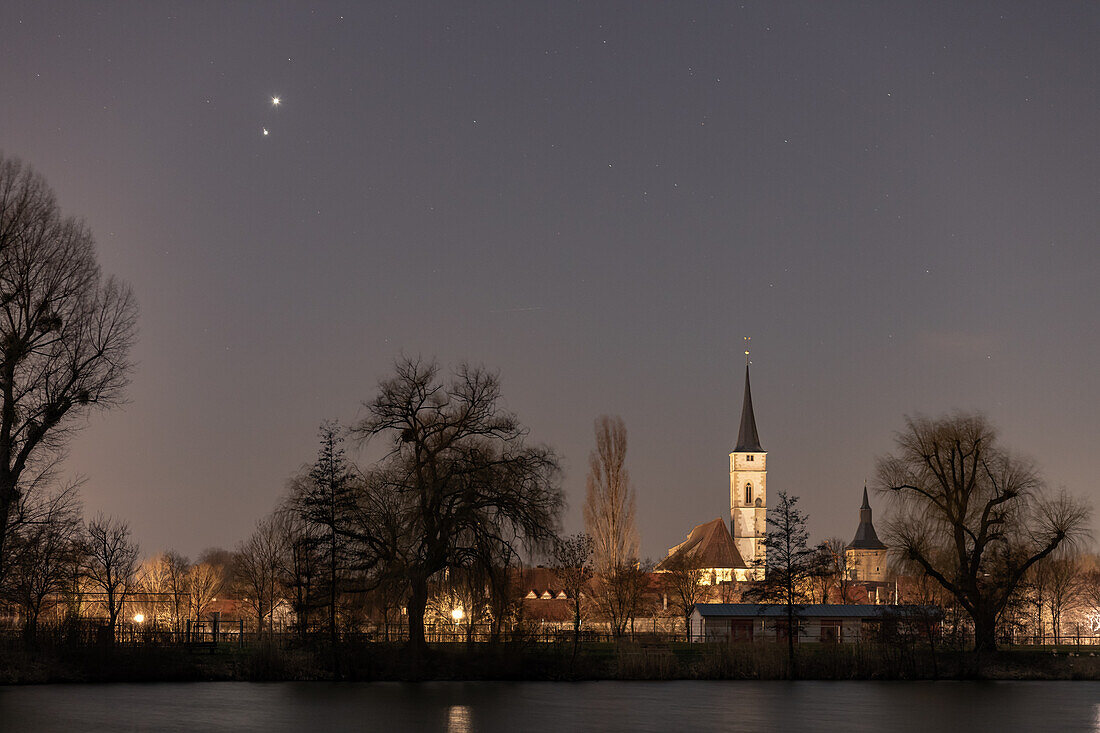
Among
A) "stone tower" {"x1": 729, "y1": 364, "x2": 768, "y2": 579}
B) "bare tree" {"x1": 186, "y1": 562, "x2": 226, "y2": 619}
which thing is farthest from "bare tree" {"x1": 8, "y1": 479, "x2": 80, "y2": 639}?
"stone tower" {"x1": 729, "y1": 364, "x2": 768, "y2": 579}

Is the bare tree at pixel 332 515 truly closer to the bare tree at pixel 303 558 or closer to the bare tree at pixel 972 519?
the bare tree at pixel 303 558

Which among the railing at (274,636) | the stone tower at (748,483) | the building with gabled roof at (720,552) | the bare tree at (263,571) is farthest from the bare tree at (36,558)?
the stone tower at (748,483)

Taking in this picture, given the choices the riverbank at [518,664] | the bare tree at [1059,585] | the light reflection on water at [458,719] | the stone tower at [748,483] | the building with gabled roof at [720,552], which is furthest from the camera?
the stone tower at [748,483]

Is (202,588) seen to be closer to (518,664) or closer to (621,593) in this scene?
(621,593)

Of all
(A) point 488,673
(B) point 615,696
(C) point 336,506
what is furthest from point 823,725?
(C) point 336,506

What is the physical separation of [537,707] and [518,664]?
13.8m

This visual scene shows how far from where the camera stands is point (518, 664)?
164 ft

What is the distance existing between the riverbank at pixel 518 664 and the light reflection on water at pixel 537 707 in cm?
183

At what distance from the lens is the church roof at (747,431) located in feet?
626

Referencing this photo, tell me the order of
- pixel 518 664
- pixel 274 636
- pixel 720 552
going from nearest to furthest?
1. pixel 274 636
2. pixel 518 664
3. pixel 720 552

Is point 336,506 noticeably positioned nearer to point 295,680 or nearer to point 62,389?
point 295,680

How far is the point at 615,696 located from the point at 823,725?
1090cm

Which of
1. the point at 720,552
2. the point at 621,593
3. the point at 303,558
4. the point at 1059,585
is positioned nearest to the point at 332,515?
the point at 303,558

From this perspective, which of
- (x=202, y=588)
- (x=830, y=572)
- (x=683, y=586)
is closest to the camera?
(x=830, y=572)
